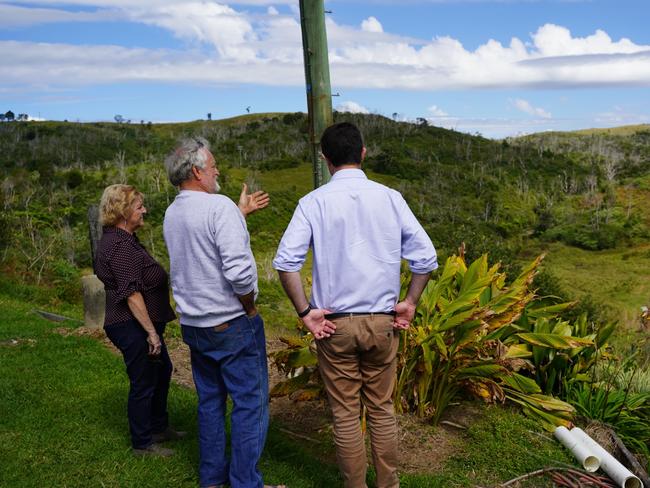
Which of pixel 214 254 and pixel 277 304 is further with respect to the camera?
pixel 277 304

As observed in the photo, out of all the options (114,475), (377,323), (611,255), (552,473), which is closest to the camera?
(377,323)

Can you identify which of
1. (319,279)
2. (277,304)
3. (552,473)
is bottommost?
(277,304)

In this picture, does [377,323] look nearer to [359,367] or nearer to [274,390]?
[359,367]

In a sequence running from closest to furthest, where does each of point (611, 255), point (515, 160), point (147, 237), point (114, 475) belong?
point (114, 475), point (147, 237), point (611, 255), point (515, 160)

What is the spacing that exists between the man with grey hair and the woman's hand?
38 cm

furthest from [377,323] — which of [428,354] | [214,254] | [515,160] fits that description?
[515,160]

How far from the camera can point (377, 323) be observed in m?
3.42

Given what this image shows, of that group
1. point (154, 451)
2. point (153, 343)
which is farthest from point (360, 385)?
Answer: point (154, 451)

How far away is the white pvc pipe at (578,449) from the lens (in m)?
4.50

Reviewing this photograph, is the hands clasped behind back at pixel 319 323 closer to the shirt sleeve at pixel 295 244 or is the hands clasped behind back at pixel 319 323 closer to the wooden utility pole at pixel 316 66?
the shirt sleeve at pixel 295 244

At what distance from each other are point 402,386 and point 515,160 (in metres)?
96.5

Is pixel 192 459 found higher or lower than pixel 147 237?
higher

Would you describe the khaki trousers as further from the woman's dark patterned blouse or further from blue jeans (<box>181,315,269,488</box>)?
the woman's dark patterned blouse

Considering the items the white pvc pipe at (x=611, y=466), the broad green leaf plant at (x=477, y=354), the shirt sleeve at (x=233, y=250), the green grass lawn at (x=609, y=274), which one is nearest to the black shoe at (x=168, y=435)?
the broad green leaf plant at (x=477, y=354)
